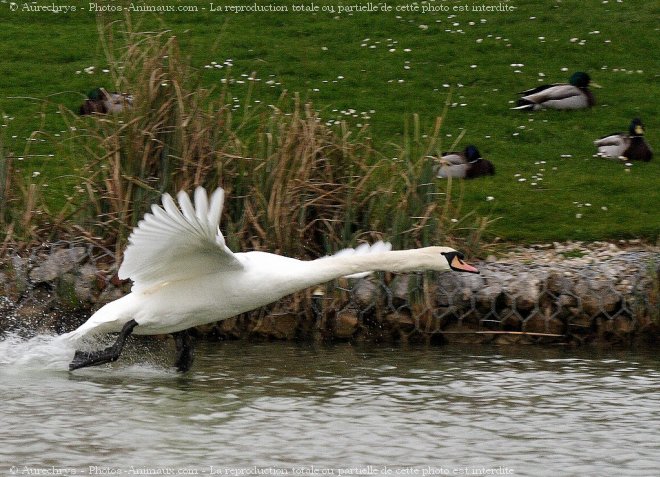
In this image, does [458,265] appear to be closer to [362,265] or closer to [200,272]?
[362,265]

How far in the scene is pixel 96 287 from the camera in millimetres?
10727

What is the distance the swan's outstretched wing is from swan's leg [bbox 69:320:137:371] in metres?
0.32

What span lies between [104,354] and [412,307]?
2.85m

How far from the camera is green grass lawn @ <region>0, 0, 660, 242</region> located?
539 inches

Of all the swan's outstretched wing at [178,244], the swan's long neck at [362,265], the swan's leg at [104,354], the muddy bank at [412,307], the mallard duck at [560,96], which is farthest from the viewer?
the mallard duck at [560,96]

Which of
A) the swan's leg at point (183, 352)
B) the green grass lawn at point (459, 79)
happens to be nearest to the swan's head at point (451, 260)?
the swan's leg at point (183, 352)

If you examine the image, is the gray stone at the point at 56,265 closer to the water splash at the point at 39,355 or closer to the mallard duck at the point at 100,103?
the water splash at the point at 39,355

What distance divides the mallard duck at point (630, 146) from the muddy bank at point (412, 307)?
459 cm

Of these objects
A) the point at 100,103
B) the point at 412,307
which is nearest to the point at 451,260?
the point at 412,307

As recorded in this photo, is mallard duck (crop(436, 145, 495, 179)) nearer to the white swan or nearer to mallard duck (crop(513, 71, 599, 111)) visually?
mallard duck (crop(513, 71, 599, 111))

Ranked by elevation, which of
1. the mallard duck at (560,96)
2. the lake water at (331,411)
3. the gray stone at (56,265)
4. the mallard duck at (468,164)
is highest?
the mallard duck at (560,96)

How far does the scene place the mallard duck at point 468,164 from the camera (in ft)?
45.7

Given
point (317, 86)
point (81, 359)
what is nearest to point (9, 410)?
point (81, 359)

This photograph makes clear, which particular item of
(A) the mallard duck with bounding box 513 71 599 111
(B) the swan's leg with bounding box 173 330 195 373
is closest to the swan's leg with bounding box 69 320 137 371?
(B) the swan's leg with bounding box 173 330 195 373
